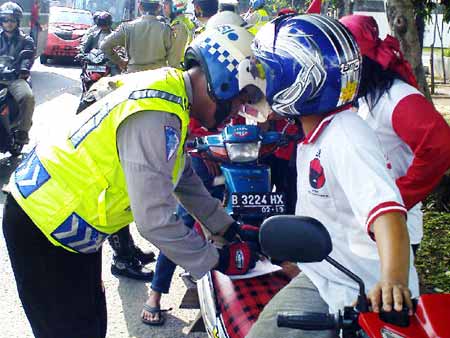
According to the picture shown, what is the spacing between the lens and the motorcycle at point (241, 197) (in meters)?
2.87

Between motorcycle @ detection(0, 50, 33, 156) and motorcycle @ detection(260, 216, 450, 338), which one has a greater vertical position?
motorcycle @ detection(260, 216, 450, 338)

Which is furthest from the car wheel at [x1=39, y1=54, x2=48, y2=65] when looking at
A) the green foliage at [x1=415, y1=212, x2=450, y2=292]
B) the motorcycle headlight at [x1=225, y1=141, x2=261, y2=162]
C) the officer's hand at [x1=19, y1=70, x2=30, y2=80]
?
the motorcycle headlight at [x1=225, y1=141, x2=261, y2=162]

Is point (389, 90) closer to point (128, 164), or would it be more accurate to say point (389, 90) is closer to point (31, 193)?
point (128, 164)

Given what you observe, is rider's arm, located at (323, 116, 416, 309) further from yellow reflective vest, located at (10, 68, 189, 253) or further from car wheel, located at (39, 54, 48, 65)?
car wheel, located at (39, 54, 48, 65)

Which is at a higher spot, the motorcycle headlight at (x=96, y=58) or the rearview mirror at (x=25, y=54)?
the rearview mirror at (x=25, y=54)

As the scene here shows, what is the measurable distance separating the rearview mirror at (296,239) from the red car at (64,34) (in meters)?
18.3

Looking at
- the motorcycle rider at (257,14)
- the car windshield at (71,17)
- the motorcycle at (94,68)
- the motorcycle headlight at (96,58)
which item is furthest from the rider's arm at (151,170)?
the car windshield at (71,17)

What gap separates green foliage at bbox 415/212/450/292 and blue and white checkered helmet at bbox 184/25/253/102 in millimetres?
2375

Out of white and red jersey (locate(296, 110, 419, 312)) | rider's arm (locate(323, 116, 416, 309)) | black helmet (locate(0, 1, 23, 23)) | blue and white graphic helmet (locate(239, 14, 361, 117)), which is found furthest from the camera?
black helmet (locate(0, 1, 23, 23))

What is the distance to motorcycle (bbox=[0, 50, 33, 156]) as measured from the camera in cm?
794

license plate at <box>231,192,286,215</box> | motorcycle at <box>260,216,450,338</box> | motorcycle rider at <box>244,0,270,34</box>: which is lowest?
license plate at <box>231,192,286,215</box>

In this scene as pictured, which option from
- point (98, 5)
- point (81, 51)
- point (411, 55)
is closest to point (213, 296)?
point (411, 55)

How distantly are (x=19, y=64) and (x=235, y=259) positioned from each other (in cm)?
668

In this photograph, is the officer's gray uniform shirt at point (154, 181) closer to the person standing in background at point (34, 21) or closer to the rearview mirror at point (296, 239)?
the rearview mirror at point (296, 239)
